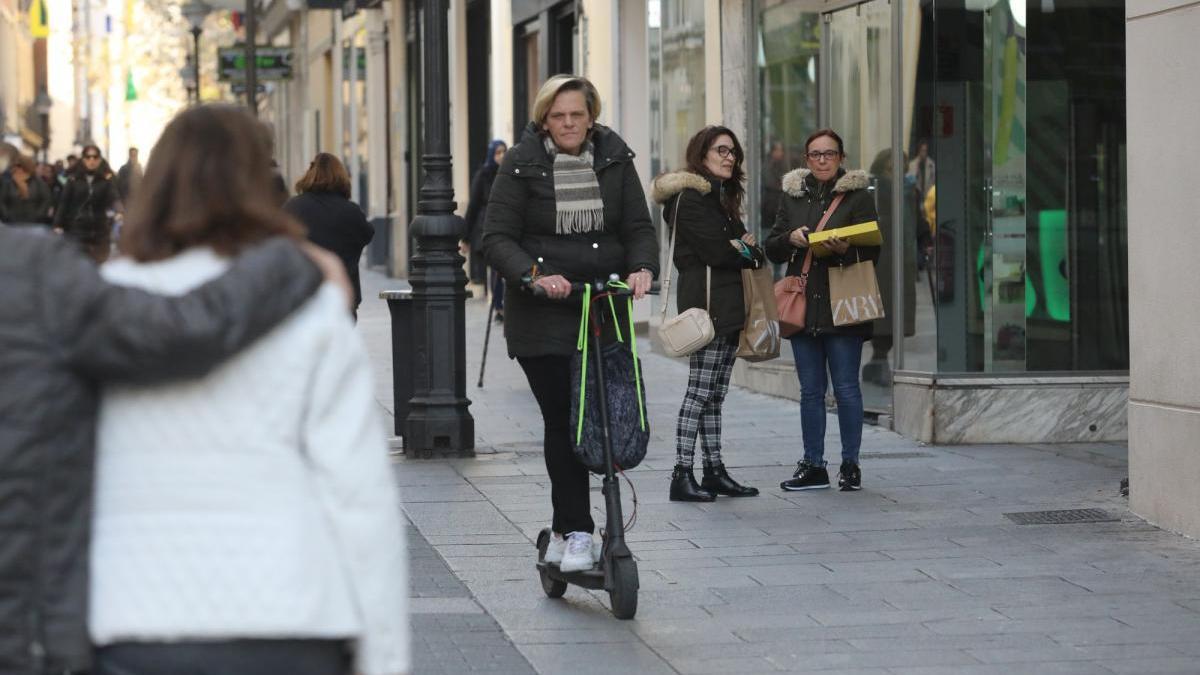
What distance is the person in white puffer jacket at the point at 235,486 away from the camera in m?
2.78

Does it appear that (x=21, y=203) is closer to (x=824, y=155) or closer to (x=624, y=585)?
(x=824, y=155)

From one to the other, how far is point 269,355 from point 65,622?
0.46 meters

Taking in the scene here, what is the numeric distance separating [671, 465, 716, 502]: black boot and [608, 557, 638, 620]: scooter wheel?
8.87 ft

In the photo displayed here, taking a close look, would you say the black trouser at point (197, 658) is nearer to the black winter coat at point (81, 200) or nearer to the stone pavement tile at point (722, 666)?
the stone pavement tile at point (722, 666)

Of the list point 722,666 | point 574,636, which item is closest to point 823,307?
point 574,636

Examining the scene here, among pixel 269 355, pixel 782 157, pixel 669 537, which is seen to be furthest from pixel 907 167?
pixel 269 355

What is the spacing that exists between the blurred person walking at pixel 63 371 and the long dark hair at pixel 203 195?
0.43 ft

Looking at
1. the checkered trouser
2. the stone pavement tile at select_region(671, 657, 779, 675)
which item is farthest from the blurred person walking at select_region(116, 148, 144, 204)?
the checkered trouser

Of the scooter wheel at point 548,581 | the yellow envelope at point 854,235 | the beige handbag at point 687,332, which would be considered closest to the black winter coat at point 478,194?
the yellow envelope at point 854,235

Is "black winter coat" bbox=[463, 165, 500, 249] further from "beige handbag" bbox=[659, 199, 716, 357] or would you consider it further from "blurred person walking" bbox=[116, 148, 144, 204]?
"beige handbag" bbox=[659, 199, 716, 357]

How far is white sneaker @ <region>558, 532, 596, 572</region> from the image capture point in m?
6.54

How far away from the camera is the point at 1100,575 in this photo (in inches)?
283

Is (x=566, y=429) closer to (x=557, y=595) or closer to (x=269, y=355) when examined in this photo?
(x=557, y=595)

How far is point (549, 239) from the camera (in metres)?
6.49
